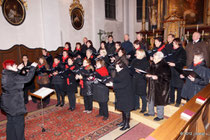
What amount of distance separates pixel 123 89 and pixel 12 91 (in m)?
2.42

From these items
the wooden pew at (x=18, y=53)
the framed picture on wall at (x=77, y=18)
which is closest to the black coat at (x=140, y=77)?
the wooden pew at (x=18, y=53)

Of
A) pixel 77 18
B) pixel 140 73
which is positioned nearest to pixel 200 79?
pixel 140 73

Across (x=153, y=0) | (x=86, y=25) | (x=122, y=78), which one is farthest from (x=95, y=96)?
(x=153, y=0)

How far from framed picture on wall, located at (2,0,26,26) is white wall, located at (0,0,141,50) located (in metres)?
0.20

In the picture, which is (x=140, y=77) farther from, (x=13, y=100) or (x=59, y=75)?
(x=13, y=100)

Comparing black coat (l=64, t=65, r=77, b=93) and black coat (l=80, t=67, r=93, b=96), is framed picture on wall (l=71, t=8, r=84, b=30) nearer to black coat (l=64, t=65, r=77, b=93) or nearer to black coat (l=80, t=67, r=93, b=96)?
black coat (l=64, t=65, r=77, b=93)

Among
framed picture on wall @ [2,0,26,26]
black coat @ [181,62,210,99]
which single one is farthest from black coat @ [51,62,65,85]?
framed picture on wall @ [2,0,26,26]

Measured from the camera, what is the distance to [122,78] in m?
3.91

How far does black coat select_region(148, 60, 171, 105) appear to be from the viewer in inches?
154

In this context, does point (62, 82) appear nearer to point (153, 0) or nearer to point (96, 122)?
point (96, 122)

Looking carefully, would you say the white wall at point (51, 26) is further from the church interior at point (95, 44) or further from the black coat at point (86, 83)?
the black coat at point (86, 83)

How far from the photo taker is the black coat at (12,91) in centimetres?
332

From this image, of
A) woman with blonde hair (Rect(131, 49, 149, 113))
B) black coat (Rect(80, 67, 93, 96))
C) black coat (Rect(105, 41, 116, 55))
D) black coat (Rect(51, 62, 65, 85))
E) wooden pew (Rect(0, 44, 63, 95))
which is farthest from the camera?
wooden pew (Rect(0, 44, 63, 95))

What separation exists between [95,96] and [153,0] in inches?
456
